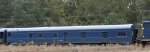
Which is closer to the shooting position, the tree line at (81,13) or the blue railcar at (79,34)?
the blue railcar at (79,34)

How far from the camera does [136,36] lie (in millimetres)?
34906

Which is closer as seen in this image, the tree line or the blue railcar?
the blue railcar

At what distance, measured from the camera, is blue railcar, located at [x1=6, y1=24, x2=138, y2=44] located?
3422 centimetres

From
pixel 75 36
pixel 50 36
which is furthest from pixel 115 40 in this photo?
pixel 50 36

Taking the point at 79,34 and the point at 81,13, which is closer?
the point at 79,34

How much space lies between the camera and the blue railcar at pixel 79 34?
34.2 metres

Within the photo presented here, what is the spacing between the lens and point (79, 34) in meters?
36.0

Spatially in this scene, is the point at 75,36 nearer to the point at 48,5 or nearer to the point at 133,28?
the point at 133,28

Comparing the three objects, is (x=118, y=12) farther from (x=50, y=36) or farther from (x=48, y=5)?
(x=50, y=36)

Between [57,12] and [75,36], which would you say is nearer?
[75,36]

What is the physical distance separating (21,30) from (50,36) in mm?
4348

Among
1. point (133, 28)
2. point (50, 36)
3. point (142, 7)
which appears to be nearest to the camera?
point (133, 28)

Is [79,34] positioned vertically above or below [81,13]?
above

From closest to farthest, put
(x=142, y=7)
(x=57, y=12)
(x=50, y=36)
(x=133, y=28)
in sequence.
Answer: (x=133, y=28) → (x=50, y=36) → (x=142, y=7) → (x=57, y=12)
